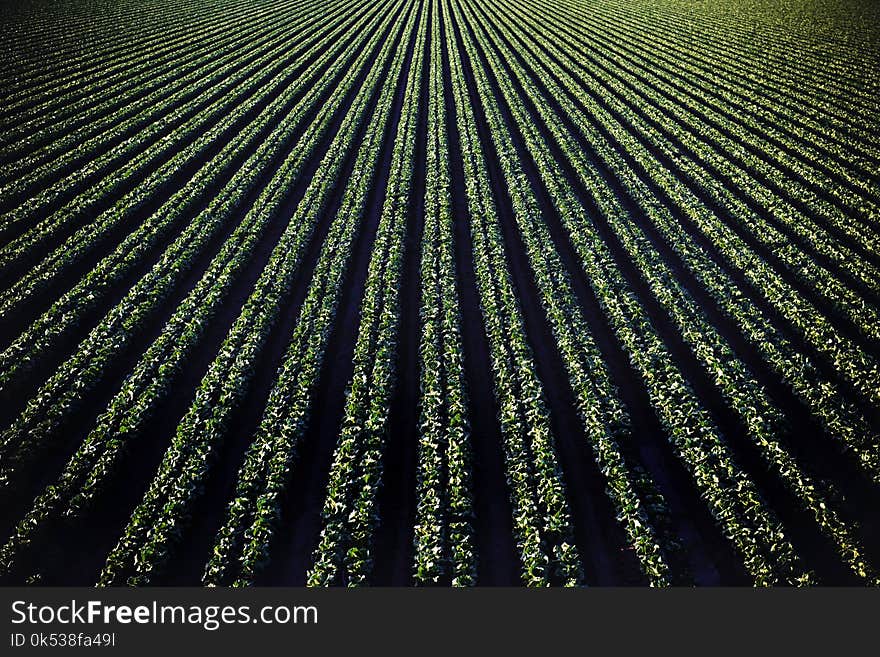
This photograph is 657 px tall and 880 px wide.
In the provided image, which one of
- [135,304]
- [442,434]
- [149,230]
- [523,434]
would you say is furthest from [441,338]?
[149,230]

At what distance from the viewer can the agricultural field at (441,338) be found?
9.41 m

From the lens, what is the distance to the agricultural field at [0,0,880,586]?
30.9 ft

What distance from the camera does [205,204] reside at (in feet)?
65.7

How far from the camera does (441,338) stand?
13.5 meters

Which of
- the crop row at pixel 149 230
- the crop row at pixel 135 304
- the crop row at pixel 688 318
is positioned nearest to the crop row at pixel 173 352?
the crop row at pixel 135 304

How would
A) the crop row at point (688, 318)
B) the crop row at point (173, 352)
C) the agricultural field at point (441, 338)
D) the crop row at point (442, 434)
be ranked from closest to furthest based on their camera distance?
the crop row at point (442, 434) → the agricultural field at point (441, 338) → the crop row at point (688, 318) → the crop row at point (173, 352)

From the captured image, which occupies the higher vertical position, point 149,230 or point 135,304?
point 149,230

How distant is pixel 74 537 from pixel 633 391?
1275 cm

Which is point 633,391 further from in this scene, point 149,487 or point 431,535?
point 149,487

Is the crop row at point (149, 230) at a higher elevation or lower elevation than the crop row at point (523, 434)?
higher

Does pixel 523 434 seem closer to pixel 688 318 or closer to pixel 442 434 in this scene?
pixel 442 434

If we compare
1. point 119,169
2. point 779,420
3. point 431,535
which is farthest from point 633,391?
point 119,169

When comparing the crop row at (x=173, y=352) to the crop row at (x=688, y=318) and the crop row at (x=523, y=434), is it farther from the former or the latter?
the crop row at (x=688, y=318)

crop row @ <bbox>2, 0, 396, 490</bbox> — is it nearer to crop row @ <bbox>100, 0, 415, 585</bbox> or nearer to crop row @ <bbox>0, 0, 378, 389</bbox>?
crop row @ <bbox>0, 0, 378, 389</bbox>
